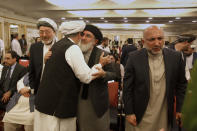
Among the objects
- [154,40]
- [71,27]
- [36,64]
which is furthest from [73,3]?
[154,40]

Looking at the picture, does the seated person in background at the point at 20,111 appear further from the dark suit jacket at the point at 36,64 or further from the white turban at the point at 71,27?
the white turban at the point at 71,27

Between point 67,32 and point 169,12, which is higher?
point 169,12

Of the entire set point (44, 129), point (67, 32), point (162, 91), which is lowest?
point (44, 129)

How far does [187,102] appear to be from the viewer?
32cm

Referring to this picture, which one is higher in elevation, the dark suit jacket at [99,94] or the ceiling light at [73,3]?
the ceiling light at [73,3]

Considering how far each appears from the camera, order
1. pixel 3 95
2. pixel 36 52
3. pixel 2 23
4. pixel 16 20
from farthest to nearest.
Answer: pixel 16 20 < pixel 2 23 < pixel 3 95 < pixel 36 52

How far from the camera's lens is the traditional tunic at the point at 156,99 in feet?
5.55

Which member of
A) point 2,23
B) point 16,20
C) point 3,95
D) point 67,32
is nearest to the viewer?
point 67,32

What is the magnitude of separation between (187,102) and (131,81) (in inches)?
56.8

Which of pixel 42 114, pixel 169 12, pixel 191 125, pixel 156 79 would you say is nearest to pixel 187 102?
pixel 191 125

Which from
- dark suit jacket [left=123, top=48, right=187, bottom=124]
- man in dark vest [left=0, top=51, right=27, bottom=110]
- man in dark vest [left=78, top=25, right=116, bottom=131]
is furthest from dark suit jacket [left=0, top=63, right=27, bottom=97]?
dark suit jacket [left=123, top=48, right=187, bottom=124]

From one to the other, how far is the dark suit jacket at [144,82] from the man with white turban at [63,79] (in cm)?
32

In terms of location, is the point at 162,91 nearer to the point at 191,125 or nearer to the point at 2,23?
the point at 191,125

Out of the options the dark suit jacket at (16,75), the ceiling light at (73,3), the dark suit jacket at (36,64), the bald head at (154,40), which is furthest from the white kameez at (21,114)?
the ceiling light at (73,3)
